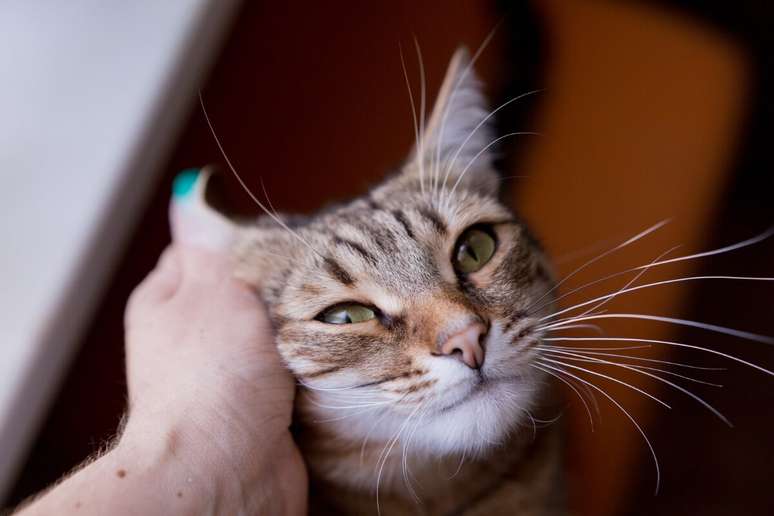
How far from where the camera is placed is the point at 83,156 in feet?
3.84

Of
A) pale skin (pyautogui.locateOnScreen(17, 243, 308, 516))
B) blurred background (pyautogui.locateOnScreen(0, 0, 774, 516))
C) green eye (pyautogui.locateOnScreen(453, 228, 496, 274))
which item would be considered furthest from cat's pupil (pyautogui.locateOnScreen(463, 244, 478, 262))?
blurred background (pyautogui.locateOnScreen(0, 0, 774, 516))

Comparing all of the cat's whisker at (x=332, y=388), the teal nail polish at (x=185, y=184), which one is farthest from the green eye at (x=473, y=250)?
the teal nail polish at (x=185, y=184)

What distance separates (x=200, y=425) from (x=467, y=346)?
378mm

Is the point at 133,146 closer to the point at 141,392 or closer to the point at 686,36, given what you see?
the point at 141,392

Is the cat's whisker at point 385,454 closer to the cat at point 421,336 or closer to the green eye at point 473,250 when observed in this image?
the cat at point 421,336

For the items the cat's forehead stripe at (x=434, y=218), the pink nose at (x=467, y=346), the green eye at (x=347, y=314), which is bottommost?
the green eye at (x=347, y=314)

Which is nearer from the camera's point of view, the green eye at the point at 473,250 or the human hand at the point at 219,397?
the human hand at the point at 219,397

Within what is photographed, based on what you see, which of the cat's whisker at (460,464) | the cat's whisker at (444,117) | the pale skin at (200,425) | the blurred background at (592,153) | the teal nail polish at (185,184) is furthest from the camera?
the blurred background at (592,153)

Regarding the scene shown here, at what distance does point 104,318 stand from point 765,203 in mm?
1914

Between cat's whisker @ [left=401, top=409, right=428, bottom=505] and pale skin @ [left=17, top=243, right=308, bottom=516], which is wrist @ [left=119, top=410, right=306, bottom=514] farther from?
cat's whisker @ [left=401, top=409, right=428, bottom=505]

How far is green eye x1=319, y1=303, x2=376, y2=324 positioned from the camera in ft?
3.06

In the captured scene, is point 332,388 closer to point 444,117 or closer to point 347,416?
point 347,416

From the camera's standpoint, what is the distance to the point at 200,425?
865mm

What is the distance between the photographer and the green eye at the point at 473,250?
981mm
